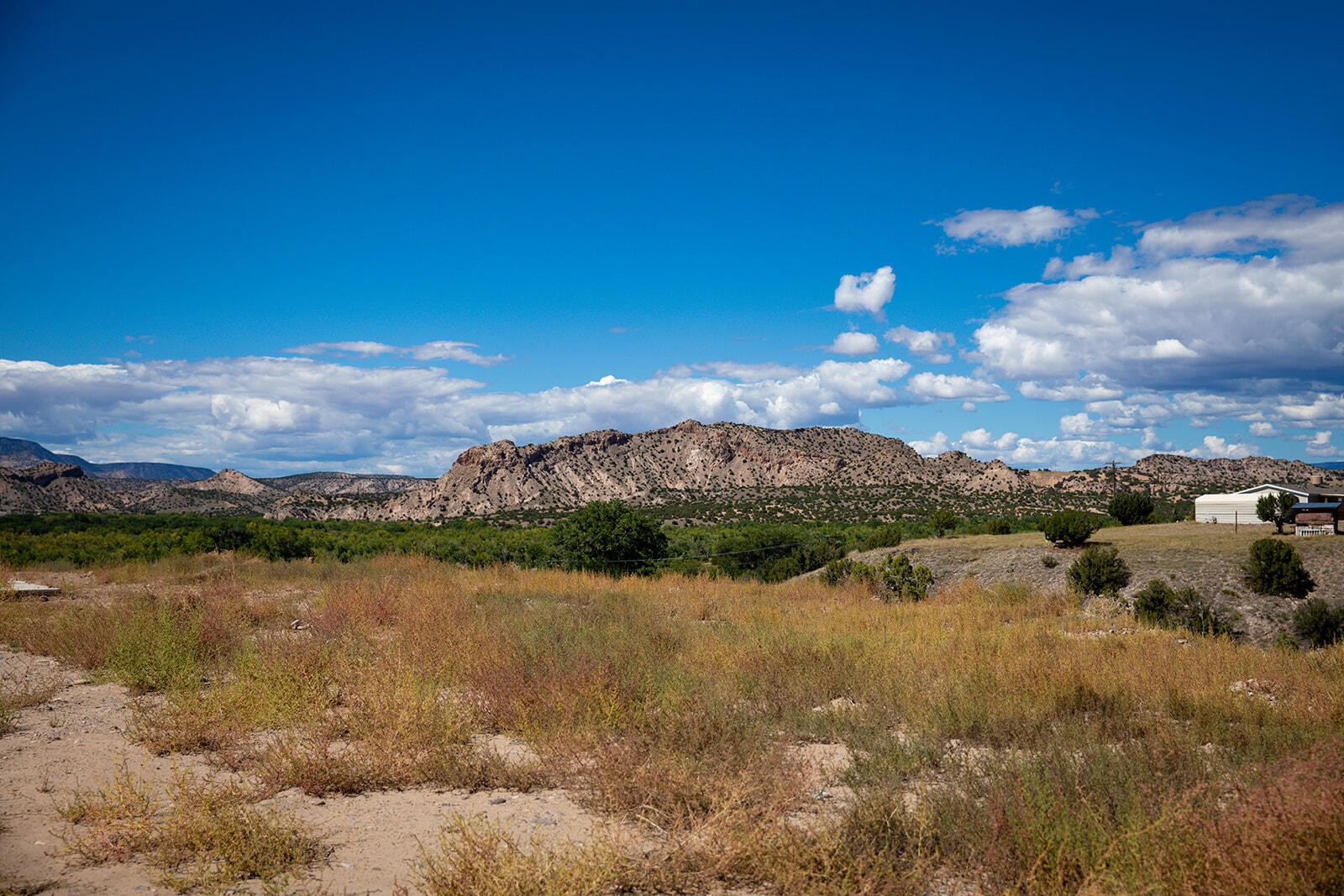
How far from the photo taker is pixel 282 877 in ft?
14.5

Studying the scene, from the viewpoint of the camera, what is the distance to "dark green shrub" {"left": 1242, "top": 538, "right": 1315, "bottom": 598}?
18.4m

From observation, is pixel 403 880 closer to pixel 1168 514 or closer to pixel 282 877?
pixel 282 877

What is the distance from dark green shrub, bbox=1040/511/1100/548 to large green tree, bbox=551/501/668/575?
14644mm

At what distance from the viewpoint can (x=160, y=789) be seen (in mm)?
5633

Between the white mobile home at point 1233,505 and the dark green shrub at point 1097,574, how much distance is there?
2364 centimetres

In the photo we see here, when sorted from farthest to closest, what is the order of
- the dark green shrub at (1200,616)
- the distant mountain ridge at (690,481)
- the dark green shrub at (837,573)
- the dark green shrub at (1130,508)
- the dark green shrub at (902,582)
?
the distant mountain ridge at (690,481)
the dark green shrub at (1130,508)
the dark green shrub at (837,573)
the dark green shrub at (902,582)
the dark green shrub at (1200,616)

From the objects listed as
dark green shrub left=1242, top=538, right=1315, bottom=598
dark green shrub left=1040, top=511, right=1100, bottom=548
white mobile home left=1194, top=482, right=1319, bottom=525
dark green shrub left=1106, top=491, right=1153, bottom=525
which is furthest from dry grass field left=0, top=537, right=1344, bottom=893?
white mobile home left=1194, top=482, right=1319, bottom=525

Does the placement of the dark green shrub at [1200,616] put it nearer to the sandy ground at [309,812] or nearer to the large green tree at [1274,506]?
the sandy ground at [309,812]

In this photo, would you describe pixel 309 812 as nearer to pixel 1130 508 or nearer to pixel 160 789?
pixel 160 789

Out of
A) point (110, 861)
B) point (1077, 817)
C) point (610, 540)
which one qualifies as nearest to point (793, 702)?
point (1077, 817)

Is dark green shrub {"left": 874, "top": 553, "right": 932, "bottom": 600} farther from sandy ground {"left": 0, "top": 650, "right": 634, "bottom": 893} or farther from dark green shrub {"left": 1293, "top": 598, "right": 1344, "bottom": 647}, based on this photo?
sandy ground {"left": 0, "top": 650, "right": 634, "bottom": 893}

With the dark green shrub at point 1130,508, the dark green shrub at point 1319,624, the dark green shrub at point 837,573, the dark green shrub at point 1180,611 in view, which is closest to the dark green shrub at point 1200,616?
the dark green shrub at point 1180,611

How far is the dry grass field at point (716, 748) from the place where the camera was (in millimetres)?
4027

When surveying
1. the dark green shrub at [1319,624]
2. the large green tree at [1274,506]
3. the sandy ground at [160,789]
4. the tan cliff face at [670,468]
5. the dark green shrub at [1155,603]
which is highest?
the tan cliff face at [670,468]
